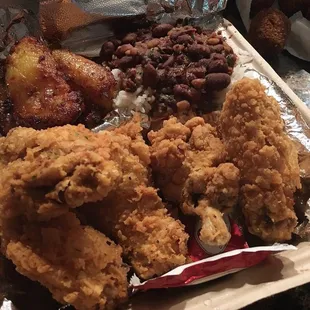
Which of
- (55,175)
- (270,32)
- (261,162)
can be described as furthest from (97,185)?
(270,32)

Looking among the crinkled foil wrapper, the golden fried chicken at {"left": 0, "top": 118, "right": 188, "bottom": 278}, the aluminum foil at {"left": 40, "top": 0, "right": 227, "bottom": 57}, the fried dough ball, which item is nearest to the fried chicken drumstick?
the golden fried chicken at {"left": 0, "top": 118, "right": 188, "bottom": 278}

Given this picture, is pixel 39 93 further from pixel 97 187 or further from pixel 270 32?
pixel 270 32

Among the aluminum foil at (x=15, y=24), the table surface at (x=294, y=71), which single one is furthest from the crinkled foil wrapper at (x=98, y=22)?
the table surface at (x=294, y=71)

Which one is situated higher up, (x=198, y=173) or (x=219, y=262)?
(x=198, y=173)

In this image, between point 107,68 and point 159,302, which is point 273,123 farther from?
point 107,68

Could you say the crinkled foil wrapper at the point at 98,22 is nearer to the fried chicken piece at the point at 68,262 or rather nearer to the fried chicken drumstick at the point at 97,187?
the fried chicken drumstick at the point at 97,187
